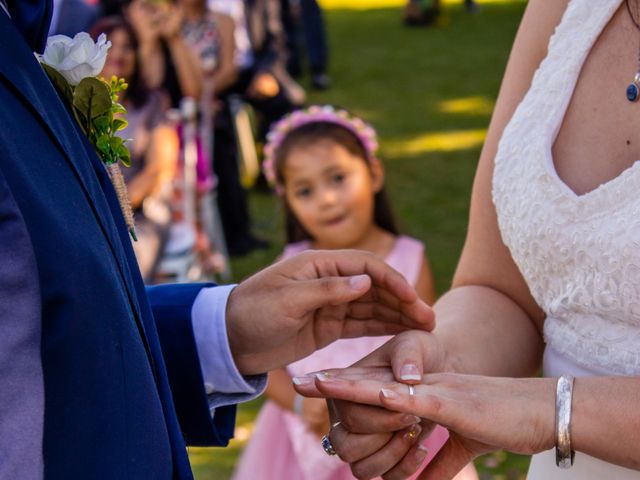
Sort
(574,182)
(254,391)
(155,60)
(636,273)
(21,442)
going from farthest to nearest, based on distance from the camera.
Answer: (155,60) < (254,391) < (574,182) < (636,273) < (21,442)

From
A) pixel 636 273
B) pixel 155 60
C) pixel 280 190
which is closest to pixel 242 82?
pixel 155 60

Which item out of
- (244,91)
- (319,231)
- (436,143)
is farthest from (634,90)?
(436,143)

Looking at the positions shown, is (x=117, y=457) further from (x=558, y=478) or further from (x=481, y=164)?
(x=481, y=164)

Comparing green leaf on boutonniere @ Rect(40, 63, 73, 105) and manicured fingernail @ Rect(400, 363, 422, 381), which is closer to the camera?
green leaf on boutonniere @ Rect(40, 63, 73, 105)

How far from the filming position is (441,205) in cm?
787

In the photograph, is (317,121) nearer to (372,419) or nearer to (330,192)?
(330,192)

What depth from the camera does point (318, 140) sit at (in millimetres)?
3750

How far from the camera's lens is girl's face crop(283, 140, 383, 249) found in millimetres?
3574

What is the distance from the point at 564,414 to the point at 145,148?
13.9 ft

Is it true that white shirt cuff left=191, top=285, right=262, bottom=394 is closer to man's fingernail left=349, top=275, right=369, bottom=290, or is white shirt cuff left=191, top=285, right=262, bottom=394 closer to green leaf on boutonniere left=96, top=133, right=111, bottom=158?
man's fingernail left=349, top=275, right=369, bottom=290

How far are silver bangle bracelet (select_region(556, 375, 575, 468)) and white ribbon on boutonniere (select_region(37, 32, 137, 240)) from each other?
72 centimetres

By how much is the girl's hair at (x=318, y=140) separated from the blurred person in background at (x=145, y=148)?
1516mm

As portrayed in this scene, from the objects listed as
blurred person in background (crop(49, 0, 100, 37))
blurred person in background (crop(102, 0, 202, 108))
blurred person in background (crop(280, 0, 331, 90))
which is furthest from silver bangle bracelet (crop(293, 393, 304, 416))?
blurred person in background (crop(280, 0, 331, 90))

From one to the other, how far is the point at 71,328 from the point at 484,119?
9.33 m
